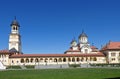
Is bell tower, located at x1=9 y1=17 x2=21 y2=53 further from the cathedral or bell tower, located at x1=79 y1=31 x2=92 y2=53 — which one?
bell tower, located at x1=79 y1=31 x2=92 y2=53

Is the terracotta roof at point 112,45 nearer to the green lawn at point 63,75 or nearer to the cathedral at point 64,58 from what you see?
the cathedral at point 64,58

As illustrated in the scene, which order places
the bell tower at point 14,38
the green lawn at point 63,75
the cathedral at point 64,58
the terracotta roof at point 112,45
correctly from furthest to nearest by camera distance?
the bell tower at point 14,38 < the terracotta roof at point 112,45 < the cathedral at point 64,58 < the green lawn at point 63,75

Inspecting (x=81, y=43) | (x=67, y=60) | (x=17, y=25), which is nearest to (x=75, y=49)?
(x=81, y=43)

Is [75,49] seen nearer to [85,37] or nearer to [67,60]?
[85,37]

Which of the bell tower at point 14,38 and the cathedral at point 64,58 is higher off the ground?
the bell tower at point 14,38

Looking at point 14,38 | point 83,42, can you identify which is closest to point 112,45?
point 83,42

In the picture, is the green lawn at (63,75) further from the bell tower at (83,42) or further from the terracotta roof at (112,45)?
the bell tower at (83,42)

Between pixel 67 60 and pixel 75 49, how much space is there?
19369mm

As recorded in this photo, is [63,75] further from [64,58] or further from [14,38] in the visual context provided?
[14,38]

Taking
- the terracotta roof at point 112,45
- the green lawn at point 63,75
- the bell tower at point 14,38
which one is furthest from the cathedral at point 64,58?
the green lawn at point 63,75

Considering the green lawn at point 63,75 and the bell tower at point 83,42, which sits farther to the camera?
the bell tower at point 83,42

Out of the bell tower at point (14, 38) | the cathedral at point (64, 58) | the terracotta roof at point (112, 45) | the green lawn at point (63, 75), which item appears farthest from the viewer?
the bell tower at point (14, 38)

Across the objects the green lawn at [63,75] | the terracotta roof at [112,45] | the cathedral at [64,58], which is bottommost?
the green lawn at [63,75]

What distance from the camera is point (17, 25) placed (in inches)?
4572
